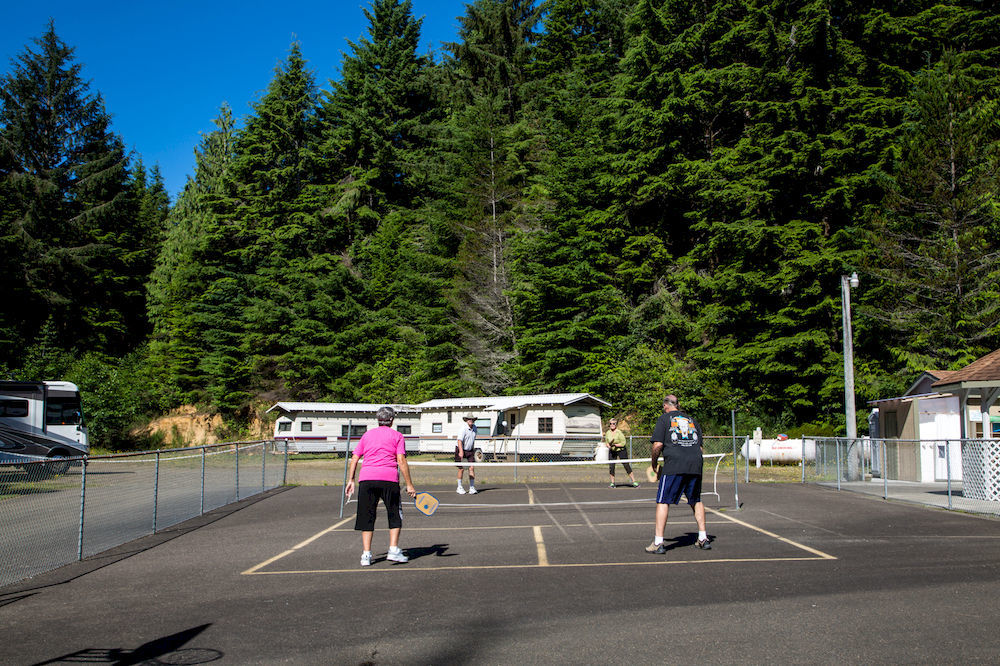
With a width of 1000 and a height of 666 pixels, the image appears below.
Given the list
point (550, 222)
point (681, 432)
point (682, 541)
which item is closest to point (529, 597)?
point (681, 432)

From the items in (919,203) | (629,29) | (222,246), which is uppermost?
(629,29)

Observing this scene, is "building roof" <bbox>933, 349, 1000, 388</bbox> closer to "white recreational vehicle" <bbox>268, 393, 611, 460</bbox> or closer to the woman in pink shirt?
"white recreational vehicle" <bbox>268, 393, 611, 460</bbox>

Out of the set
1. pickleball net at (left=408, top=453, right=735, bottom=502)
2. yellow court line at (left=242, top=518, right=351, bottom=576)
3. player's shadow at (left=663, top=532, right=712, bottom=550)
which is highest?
player's shadow at (left=663, top=532, right=712, bottom=550)

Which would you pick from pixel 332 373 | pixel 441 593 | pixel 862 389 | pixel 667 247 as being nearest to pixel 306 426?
pixel 332 373

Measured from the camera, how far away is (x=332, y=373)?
5425 centimetres

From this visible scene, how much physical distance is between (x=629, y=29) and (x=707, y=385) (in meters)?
23.0

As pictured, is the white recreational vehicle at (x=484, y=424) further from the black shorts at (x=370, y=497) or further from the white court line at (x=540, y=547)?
the black shorts at (x=370, y=497)

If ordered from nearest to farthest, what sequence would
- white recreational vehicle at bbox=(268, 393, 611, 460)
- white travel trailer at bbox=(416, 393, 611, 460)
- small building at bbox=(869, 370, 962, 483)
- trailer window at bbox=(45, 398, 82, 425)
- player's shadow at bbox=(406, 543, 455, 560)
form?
player's shadow at bbox=(406, 543, 455, 560)
small building at bbox=(869, 370, 962, 483)
trailer window at bbox=(45, 398, 82, 425)
white travel trailer at bbox=(416, 393, 611, 460)
white recreational vehicle at bbox=(268, 393, 611, 460)

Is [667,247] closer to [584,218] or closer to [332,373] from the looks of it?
[584,218]

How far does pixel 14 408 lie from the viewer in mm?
30016

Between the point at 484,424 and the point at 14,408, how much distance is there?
1971 centimetres

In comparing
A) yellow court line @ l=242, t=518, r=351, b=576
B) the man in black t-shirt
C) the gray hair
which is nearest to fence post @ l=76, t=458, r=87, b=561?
yellow court line @ l=242, t=518, r=351, b=576

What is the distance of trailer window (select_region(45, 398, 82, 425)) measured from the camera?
3112 cm

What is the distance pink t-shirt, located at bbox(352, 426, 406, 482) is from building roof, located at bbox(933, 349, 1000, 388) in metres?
15.7
